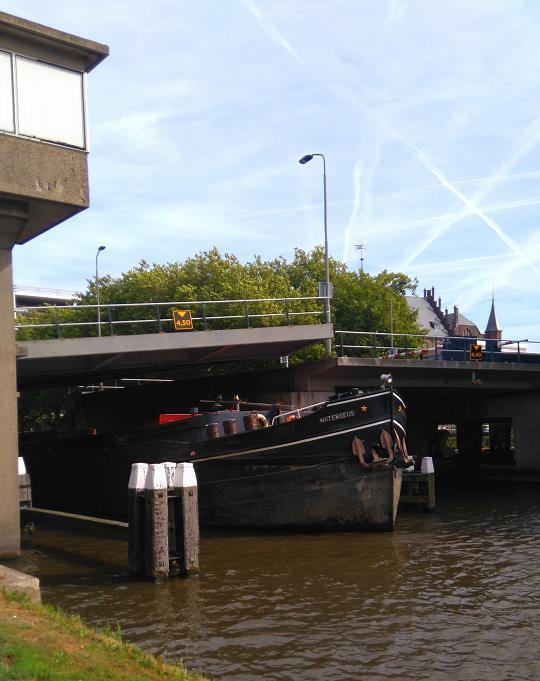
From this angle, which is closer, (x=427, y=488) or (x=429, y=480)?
(x=429, y=480)

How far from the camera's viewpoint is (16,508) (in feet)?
47.0

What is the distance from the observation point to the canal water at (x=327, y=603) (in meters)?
9.57

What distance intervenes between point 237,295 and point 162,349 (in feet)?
71.9

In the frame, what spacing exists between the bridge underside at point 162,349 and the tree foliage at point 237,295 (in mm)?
12326

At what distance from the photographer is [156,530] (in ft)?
44.2

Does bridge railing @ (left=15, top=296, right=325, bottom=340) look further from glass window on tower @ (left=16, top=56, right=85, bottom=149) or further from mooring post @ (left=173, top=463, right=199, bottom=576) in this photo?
mooring post @ (left=173, top=463, right=199, bottom=576)

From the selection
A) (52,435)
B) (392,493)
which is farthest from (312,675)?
(52,435)

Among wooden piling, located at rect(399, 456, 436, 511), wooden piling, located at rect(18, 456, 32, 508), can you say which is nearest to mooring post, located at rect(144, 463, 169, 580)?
wooden piling, located at rect(18, 456, 32, 508)

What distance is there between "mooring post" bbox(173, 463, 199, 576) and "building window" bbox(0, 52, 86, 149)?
20.6ft

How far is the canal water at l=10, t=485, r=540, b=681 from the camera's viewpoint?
957 centimetres

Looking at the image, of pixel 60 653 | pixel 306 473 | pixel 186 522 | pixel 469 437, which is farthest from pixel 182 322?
pixel 469 437

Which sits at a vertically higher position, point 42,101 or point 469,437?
point 42,101

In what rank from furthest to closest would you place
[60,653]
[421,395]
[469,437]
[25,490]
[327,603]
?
[469,437]
[421,395]
[25,490]
[327,603]
[60,653]

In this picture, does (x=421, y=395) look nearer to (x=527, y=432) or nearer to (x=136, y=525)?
(x=527, y=432)
